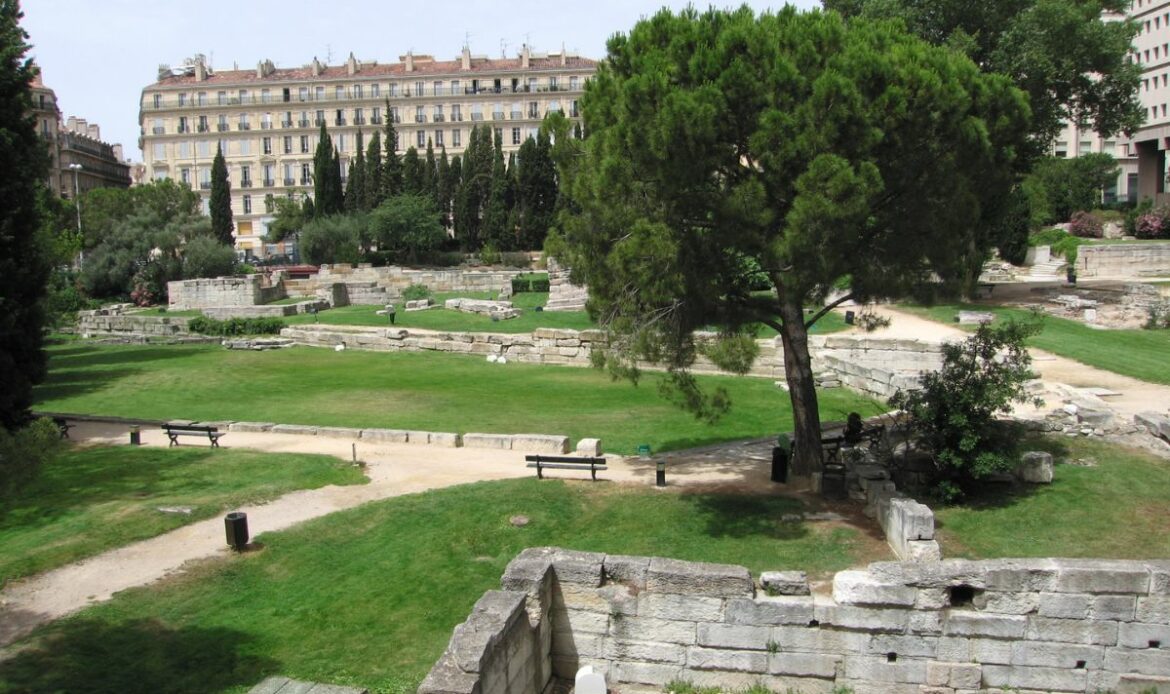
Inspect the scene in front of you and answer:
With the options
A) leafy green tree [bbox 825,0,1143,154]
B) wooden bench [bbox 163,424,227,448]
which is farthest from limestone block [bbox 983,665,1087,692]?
leafy green tree [bbox 825,0,1143,154]

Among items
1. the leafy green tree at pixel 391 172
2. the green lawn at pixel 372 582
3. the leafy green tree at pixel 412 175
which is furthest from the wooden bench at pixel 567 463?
the leafy green tree at pixel 391 172

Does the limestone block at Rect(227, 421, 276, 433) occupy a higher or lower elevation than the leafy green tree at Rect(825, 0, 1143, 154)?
lower

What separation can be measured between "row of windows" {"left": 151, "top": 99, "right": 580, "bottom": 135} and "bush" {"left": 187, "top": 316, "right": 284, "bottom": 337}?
48767 mm

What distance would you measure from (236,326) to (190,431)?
69.4ft

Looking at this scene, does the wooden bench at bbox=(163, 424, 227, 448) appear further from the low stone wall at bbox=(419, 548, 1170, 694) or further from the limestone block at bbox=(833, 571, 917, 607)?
the limestone block at bbox=(833, 571, 917, 607)

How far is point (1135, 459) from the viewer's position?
15625 millimetres

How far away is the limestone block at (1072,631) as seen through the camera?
29.6ft

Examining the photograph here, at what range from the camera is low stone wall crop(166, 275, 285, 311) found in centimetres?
4853

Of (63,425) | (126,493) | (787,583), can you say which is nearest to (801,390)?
(787,583)

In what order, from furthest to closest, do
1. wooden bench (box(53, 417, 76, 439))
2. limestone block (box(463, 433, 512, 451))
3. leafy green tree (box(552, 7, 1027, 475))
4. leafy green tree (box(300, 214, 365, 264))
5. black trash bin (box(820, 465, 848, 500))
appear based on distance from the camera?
1. leafy green tree (box(300, 214, 365, 264))
2. wooden bench (box(53, 417, 76, 439))
3. limestone block (box(463, 433, 512, 451))
4. black trash bin (box(820, 465, 848, 500))
5. leafy green tree (box(552, 7, 1027, 475))

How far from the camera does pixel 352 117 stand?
87312 mm

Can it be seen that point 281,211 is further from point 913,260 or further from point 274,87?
point 913,260

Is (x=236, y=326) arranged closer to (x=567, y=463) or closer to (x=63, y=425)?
(x=63, y=425)

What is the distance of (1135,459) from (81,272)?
55747mm
